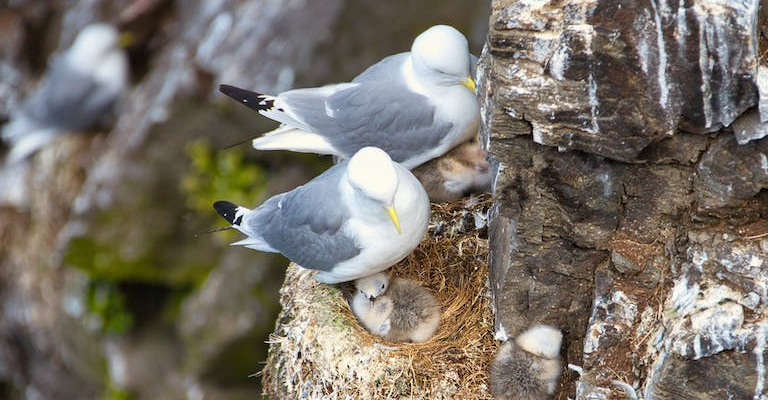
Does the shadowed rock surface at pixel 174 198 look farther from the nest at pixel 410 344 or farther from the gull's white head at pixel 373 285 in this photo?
the gull's white head at pixel 373 285

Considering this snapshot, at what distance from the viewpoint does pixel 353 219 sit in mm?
4184

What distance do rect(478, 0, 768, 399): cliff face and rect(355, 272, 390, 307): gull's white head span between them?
0.97 meters

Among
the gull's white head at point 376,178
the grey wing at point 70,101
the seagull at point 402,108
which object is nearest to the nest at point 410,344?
the seagull at point 402,108

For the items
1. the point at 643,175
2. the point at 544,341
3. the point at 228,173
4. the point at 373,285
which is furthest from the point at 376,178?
the point at 228,173

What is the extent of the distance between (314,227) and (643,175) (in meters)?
1.70

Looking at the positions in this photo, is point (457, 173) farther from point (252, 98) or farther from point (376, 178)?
point (252, 98)

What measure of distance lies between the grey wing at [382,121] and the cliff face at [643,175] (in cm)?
93

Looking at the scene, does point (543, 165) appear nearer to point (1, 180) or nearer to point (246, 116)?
point (246, 116)

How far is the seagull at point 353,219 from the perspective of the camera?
3934 mm

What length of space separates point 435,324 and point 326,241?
698 millimetres

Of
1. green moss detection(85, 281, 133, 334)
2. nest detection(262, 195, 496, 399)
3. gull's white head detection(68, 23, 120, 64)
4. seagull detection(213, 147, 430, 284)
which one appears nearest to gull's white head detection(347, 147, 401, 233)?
seagull detection(213, 147, 430, 284)

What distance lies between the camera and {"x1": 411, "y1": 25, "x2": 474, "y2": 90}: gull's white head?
441cm

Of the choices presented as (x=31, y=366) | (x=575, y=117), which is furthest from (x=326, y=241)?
(x=31, y=366)

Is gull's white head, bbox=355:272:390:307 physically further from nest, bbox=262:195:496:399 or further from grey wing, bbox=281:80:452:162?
grey wing, bbox=281:80:452:162
